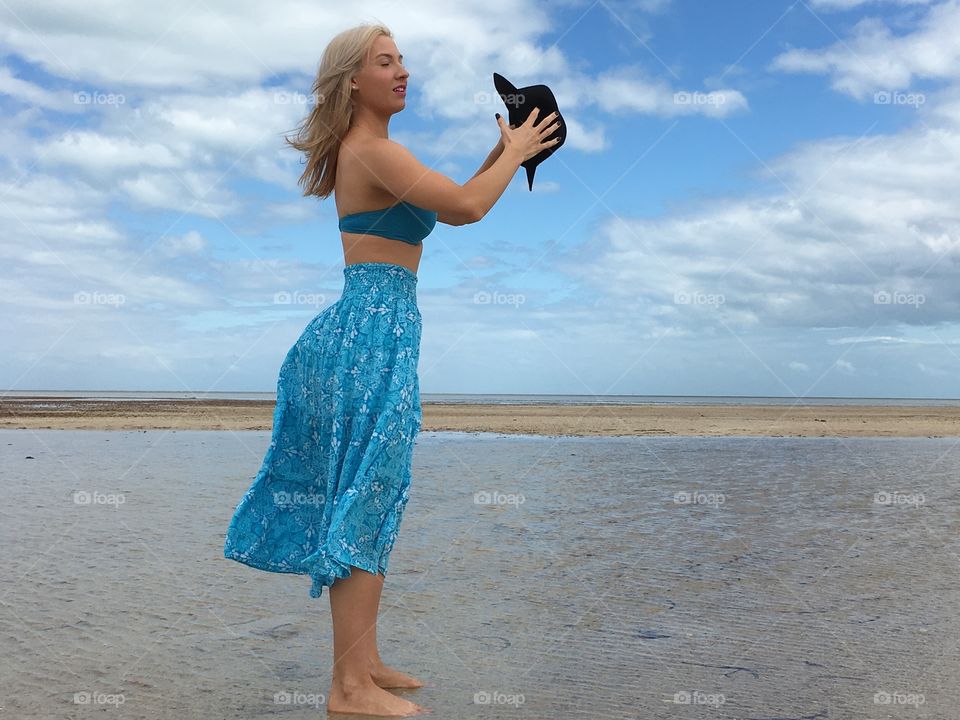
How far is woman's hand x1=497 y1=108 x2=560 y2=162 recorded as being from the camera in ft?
9.04

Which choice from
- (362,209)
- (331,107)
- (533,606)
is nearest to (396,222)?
(362,209)

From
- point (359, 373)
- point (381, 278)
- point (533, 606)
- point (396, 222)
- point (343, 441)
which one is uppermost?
point (396, 222)

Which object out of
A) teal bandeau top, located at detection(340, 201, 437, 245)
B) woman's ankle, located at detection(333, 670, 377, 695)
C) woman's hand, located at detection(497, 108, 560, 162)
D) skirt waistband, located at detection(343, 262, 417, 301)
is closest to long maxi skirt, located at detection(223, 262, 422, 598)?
skirt waistband, located at detection(343, 262, 417, 301)

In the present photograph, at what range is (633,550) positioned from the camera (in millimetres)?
5379

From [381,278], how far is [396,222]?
20 cm

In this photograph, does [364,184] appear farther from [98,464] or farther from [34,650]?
[98,464]

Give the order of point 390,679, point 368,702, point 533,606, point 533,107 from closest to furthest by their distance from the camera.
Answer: point 368,702, point 533,107, point 390,679, point 533,606

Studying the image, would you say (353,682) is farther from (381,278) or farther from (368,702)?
(381,278)

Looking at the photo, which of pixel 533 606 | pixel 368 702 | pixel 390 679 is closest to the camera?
pixel 368 702

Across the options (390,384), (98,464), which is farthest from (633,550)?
(98,464)

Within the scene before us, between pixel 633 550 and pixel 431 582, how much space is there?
59.3 inches

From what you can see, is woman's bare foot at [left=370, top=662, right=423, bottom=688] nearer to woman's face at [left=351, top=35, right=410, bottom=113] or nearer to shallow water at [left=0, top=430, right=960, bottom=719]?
shallow water at [left=0, top=430, right=960, bottom=719]

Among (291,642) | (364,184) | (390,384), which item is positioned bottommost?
(291,642)

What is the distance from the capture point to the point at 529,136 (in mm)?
2781
